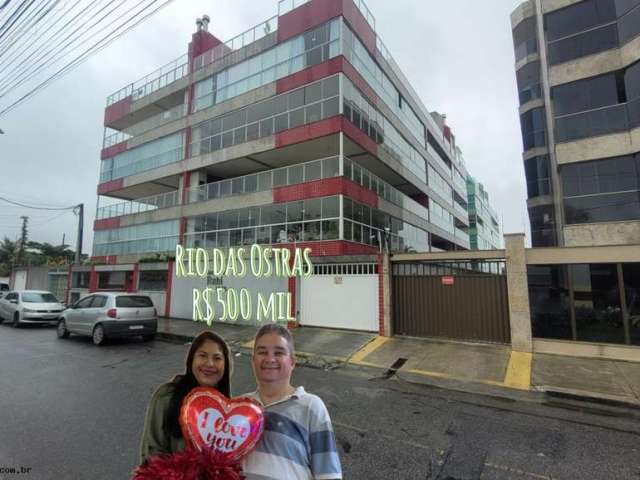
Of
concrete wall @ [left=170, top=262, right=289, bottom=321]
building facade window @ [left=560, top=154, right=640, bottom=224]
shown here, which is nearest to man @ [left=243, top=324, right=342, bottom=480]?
concrete wall @ [left=170, top=262, right=289, bottom=321]

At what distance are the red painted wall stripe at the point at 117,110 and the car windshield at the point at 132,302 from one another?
69.8 feet

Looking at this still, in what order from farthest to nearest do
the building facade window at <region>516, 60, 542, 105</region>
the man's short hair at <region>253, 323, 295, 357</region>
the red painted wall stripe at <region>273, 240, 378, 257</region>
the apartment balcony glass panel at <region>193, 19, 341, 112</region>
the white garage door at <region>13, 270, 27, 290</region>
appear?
the white garage door at <region>13, 270, 27, 290</region> → the building facade window at <region>516, 60, 542, 105</region> → the apartment balcony glass panel at <region>193, 19, 341, 112</region> → the red painted wall stripe at <region>273, 240, 378, 257</region> → the man's short hair at <region>253, 323, 295, 357</region>

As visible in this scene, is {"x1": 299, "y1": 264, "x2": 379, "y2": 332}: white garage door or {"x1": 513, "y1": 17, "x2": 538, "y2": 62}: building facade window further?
{"x1": 513, "y1": 17, "x2": 538, "y2": 62}: building facade window

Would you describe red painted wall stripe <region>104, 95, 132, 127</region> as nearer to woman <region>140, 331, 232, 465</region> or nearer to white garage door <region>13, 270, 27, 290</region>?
white garage door <region>13, 270, 27, 290</region>

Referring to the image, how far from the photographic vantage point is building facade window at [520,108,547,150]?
1926 centimetres

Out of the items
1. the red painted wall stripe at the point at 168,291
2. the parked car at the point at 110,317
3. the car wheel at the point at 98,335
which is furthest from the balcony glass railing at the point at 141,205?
the car wheel at the point at 98,335

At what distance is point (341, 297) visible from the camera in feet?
39.4

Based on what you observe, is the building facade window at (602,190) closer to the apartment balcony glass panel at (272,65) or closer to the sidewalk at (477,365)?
the sidewalk at (477,365)

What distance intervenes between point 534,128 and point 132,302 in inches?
872

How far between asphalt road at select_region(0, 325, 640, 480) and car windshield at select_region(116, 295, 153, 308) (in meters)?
3.28

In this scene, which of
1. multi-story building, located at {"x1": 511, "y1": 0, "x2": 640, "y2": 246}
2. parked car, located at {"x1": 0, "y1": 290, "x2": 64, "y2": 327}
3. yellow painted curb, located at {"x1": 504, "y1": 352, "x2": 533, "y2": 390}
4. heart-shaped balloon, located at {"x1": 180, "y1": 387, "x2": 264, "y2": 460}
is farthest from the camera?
parked car, located at {"x1": 0, "y1": 290, "x2": 64, "y2": 327}

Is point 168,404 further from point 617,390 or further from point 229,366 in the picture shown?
point 617,390

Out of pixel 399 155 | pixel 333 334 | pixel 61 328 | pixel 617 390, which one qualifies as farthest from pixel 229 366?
pixel 399 155

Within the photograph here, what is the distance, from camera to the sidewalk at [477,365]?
6.25 m
